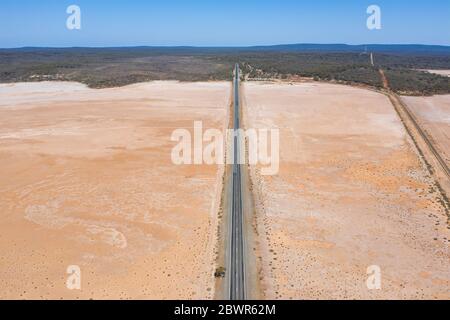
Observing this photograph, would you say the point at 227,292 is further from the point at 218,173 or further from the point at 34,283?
the point at 218,173

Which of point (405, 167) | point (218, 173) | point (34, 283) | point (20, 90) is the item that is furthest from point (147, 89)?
point (34, 283)

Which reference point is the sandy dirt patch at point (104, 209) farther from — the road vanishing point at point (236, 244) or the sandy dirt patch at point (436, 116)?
the sandy dirt patch at point (436, 116)

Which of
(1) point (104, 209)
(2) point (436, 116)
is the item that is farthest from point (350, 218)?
(2) point (436, 116)

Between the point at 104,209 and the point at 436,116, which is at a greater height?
the point at 436,116

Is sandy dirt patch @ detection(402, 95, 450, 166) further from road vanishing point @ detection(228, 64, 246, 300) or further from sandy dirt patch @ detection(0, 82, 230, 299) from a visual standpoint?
sandy dirt patch @ detection(0, 82, 230, 299)

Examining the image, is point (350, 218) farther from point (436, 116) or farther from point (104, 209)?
point (436, 116)

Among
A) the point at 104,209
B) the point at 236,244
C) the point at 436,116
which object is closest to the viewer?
the point at 236,244

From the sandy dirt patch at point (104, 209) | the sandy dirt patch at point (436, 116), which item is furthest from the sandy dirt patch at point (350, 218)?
the sandy dirt patch at point (104, 209)
